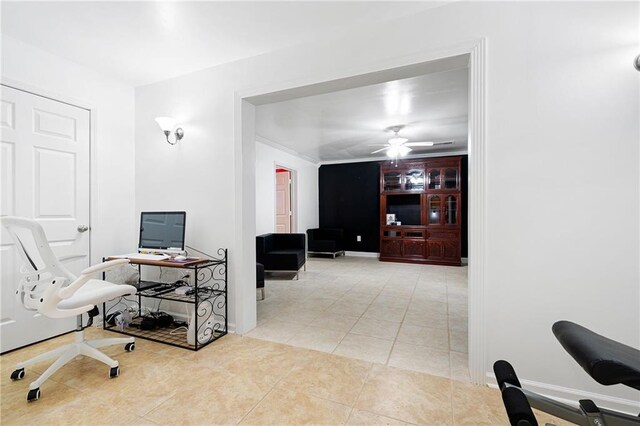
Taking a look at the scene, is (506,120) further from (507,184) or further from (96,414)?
(96,414)

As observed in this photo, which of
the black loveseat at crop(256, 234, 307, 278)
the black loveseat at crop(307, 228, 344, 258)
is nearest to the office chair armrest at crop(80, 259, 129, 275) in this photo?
the black loveseat at crop(256, 234, 307, 278)

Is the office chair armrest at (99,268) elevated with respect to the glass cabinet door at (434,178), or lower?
lower

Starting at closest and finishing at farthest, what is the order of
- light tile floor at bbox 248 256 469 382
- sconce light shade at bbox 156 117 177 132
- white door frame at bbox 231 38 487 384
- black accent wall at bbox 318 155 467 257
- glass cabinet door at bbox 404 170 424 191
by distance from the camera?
white door frame at bbox 231 38 487 384 < light tile floor at bbox 248 256 469 382 < sconce light shade at bbox 156 117 177 132 < glass cabinet door at bbox 404 170 424 191 < black accent wall at bbox 318 155 467 257

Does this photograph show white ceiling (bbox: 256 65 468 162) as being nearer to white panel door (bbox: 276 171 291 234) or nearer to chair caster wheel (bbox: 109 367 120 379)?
white panel door (bbox: 276 171 291 234)

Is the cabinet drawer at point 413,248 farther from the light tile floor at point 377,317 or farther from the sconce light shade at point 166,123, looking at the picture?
the sconce light shade at point 166,123

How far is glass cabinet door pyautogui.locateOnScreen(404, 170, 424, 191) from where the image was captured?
20.6 feet

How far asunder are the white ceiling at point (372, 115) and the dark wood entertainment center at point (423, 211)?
1.71 feet

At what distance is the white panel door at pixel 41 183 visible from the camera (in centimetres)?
223

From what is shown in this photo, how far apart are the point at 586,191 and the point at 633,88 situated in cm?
57

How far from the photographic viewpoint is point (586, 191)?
159cm

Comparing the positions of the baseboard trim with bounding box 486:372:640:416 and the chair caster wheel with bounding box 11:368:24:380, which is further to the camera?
the chair caster wheel with bounding box 11:368:24:380

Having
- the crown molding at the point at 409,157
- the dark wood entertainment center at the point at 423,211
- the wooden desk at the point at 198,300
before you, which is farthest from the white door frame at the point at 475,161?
the crown molding at the point at 409,157

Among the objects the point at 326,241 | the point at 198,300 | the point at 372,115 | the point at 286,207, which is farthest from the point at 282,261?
the point at 372,115

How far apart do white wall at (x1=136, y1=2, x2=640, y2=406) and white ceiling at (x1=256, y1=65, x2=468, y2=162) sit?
0.74 metres
